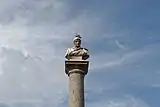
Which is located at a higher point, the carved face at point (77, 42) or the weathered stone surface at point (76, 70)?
the carved face at point (77, 42)

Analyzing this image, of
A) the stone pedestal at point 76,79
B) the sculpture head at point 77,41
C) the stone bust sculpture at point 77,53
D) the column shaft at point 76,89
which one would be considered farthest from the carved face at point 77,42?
the column shaft at point 76,89

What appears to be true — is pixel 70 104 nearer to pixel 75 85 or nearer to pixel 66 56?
pixel 75 85

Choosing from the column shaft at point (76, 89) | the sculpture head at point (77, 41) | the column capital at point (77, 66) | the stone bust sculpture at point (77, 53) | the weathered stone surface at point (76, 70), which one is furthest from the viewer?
the sculpture head at point (77, 41)

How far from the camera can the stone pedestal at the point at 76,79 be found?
14570 millimetres

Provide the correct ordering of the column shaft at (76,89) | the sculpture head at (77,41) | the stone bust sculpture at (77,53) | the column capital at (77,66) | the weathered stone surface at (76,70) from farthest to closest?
the sculpture head at (77,41) → the stone bust sculpture at (77,53) → the column capital at (77,66) → the weathered stone surface at (76,70) → the column shaft at (76,89)

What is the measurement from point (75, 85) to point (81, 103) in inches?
35.2

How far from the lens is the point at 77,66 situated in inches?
606

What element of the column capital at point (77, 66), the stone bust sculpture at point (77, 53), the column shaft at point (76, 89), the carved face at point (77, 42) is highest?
the carved face at point (77, 42)

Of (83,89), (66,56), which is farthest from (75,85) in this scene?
(66,56)

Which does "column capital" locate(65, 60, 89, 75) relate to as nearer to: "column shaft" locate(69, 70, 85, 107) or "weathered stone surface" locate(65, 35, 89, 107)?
"weathered stone surface" locate(65, 35, 89, 107)

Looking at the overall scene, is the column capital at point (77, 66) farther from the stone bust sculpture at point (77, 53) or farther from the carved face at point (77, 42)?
the carved face at point (77, 42)

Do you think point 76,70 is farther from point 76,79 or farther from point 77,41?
point 77,41

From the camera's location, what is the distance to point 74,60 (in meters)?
15.4

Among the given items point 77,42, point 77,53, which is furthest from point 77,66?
point 77,42
